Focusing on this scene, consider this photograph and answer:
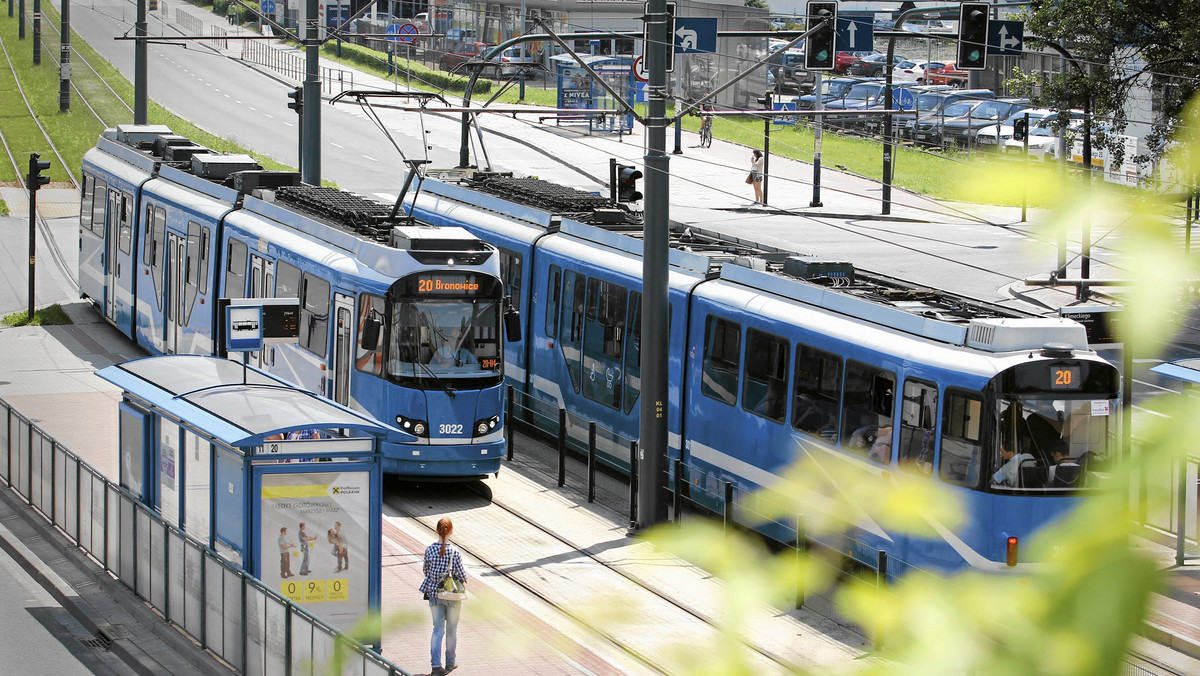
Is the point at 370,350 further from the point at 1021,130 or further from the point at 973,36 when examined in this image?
the point at 973,36

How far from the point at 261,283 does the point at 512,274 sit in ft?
11.4

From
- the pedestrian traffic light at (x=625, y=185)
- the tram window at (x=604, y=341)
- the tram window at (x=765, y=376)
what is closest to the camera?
the tram window at (x=765, y=376)

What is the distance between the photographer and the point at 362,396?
18.6 metres

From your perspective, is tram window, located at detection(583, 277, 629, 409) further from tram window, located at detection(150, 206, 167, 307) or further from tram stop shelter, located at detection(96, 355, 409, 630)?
tram window, located at detection(150, 206, 167, 307)

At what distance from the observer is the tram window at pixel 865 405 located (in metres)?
14.6

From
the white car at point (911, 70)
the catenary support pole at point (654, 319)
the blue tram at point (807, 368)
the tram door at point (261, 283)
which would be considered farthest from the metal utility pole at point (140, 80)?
the white car at point (911, 70)

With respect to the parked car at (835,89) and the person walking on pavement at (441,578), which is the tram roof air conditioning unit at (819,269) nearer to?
the person walking on pavement at (441,578)

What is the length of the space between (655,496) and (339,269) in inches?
197

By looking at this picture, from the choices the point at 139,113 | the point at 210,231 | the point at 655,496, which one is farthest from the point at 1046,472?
the point at 139,113

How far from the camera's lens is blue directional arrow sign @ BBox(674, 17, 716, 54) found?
32125 mm

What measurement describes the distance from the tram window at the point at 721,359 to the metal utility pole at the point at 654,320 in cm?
63

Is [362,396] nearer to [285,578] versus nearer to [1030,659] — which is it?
[285,578]

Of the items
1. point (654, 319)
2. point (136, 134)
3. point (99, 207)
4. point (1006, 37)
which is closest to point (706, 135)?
point (1006, 37)

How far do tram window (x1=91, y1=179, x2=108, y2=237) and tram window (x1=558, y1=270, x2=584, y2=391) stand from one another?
1130cm
